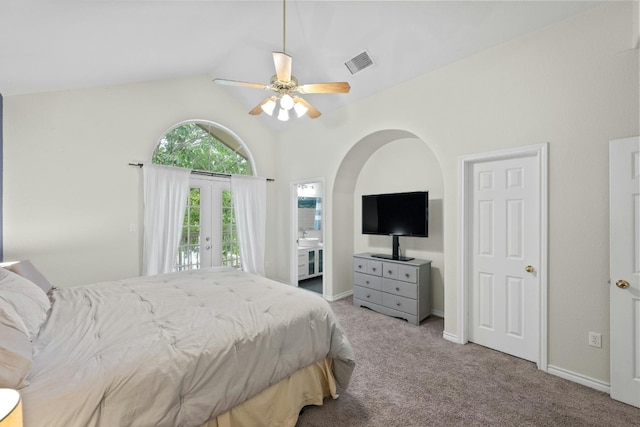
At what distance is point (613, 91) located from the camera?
7.03ft

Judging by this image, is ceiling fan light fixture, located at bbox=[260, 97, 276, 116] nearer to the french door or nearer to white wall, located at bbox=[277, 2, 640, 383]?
white wall, located at bbox=[277, 2, 640, 383]

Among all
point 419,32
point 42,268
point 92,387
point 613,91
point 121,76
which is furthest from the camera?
point 121,76

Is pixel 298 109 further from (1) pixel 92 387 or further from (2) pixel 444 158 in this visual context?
(1) pixel 92 387

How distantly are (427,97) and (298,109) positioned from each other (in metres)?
1.65

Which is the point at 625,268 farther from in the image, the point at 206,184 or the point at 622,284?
the point at 206,184

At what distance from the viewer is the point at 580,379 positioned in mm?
2279

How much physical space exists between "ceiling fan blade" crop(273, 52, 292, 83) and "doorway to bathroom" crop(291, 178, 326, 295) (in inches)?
90.1

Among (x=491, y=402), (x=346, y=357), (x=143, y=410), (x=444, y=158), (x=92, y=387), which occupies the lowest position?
(x=491, y=402)

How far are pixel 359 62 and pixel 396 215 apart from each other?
1966 millimetres

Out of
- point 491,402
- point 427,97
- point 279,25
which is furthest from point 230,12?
point 491,402

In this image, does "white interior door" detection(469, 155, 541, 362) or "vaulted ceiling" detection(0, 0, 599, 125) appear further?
"white interior door" detection(469, 155, 541, 362)

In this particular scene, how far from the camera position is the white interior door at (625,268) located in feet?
6.61

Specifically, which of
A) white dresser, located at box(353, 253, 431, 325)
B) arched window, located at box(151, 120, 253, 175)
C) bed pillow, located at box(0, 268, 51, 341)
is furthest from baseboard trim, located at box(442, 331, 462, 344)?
arched window, located at box(151, 120, 253, 175)

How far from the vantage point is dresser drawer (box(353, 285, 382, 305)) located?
→ 3.84 metres
